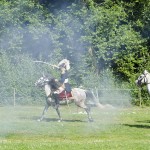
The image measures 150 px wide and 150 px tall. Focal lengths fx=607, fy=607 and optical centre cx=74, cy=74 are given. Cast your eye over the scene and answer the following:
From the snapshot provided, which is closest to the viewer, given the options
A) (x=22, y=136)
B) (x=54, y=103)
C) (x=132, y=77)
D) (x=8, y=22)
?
(x=22, y=136)

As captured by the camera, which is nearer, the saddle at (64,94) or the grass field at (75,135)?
the grass field at (75,135)

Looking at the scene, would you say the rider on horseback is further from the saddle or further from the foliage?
the foliage

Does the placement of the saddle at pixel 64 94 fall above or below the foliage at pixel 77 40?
below

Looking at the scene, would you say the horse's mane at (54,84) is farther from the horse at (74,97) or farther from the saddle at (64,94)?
the saddle at (64,94)

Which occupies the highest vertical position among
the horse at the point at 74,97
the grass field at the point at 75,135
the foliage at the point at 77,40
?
the foliage at the point at 77,40

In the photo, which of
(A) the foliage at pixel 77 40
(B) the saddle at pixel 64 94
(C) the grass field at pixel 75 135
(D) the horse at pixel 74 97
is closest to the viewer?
(C) the grass field at pixel 75 135

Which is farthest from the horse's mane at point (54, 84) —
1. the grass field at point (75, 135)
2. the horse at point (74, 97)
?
the grass field at point (75, 135)

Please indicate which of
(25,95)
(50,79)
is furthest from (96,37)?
(50,79)

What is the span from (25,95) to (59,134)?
19.9 meters

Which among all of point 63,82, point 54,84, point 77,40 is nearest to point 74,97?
point 63,82

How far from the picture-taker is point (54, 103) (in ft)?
81.4

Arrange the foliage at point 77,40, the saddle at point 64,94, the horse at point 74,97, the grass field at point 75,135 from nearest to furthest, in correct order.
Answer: the grass field at point 75,135
the saddle at point 64,94
the horse at point 74,97
the foliage at point 77,40

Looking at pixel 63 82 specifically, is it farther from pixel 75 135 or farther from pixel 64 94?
pixel 75 135

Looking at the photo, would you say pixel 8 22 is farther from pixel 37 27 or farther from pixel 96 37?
pixel 96 37
